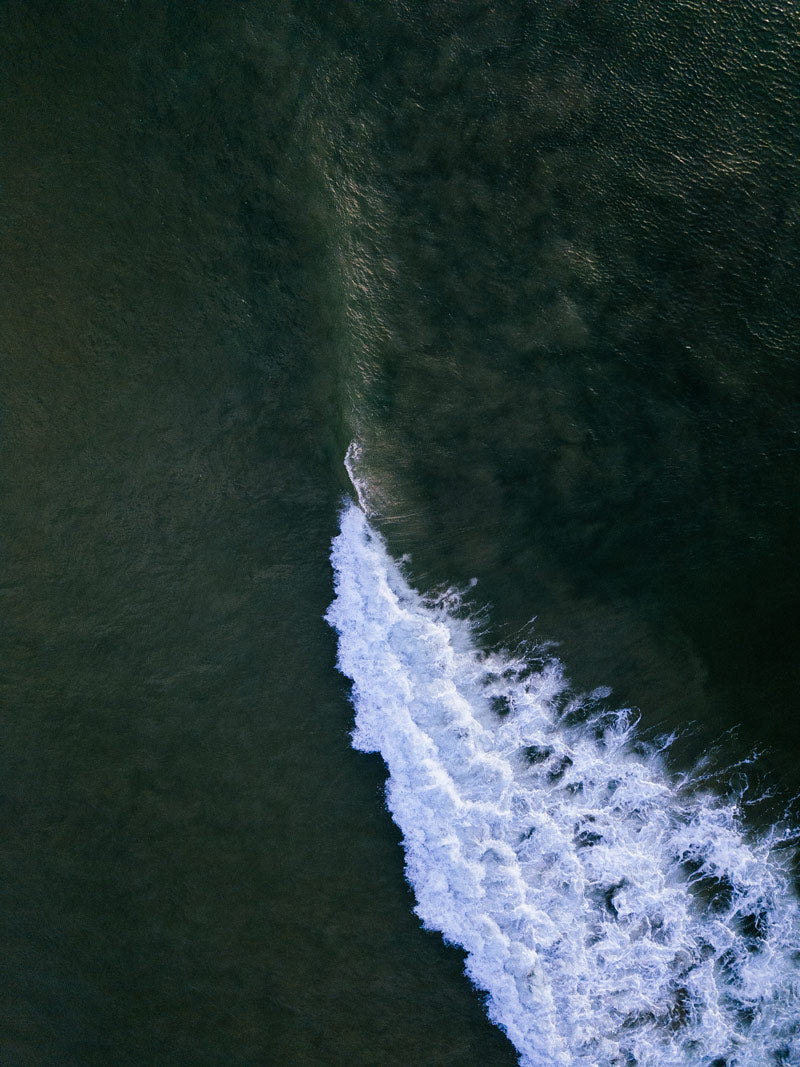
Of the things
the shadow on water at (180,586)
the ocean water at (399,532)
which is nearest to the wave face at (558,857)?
the ocean water at (399,532)

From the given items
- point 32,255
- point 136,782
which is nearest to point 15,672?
point 136,782

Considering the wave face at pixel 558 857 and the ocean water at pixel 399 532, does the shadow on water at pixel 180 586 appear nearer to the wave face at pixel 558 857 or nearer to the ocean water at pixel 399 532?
the ocean water at pixel 399 532

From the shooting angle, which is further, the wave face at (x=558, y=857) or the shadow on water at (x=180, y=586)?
the shadow on water at (x=180, y=586)

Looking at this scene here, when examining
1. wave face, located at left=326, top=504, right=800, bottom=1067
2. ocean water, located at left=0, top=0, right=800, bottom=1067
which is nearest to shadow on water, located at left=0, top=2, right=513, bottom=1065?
ocean water, located at left=0, top=0, right=800, bottom=1067

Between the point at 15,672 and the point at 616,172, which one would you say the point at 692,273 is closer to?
the point at 616,172

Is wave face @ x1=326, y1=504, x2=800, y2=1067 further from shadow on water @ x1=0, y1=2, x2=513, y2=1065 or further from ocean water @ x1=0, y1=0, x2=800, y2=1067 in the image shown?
shadow on water @ x1=0, y1=2, x2=513, y2=1065
